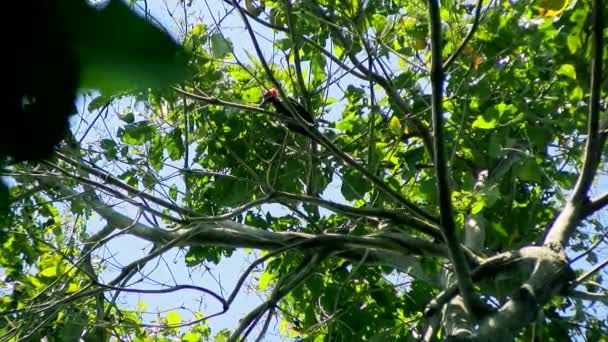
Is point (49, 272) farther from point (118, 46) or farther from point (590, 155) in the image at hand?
point (118, 46)

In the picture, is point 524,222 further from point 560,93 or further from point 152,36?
point 152,36

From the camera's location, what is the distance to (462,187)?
4172mm

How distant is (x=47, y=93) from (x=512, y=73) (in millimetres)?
3742

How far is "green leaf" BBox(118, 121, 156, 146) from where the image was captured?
155 inches

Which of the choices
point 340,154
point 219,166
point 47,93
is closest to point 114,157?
point 219,166

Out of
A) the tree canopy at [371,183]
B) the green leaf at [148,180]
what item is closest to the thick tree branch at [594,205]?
the tree canopy at [371,183]

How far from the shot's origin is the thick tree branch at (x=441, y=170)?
7.79 feet

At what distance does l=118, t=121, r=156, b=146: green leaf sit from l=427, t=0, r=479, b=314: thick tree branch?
1.72 m

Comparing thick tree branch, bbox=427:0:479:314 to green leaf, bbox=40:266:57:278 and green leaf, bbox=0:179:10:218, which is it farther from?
green leaf, bbox=40:266:57:278

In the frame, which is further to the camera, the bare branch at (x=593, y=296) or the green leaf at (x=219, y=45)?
the bare branch at (x=593, y=296)

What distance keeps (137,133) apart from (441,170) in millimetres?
1791

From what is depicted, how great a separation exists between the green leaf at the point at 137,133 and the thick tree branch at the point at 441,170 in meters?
1.72

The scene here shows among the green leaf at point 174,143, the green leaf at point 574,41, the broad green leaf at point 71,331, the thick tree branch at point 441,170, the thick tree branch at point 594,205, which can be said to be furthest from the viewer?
the green leaf at point 174,143

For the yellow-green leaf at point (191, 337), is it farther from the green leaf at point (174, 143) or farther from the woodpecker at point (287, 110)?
the woodpecker at point (287, 110)
